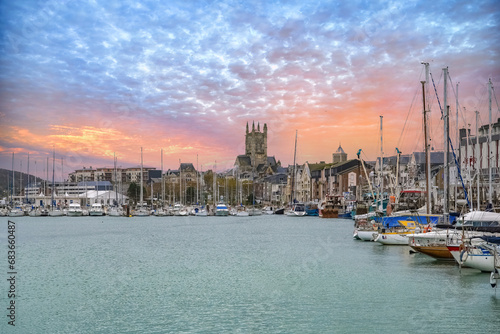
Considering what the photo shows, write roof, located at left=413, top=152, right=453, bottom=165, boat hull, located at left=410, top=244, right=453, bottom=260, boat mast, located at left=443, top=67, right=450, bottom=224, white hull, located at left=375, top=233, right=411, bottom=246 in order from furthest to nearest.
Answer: roof, located at left=413, top=152, right=453, bottom=165 < white hull, located at left=375, top=233, right=411, bottom=246 < boat mast, located at left=443, top=67, right=450, bottom=224 < boat hull, located at left=410, top=244, right=453, bottom=260

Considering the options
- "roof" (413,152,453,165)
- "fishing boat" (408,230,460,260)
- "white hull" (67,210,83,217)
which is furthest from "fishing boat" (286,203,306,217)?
"fishing boat" (408,230,460,260)

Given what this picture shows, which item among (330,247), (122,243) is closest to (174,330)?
(330,247)

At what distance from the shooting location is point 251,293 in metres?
34.8

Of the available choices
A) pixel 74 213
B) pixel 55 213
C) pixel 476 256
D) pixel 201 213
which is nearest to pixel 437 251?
pixel 476 256

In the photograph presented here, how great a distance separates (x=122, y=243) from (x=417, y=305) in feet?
166

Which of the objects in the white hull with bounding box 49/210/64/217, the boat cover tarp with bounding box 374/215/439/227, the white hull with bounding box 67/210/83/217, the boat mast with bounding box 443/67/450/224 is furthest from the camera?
the white hull with bounding box 67/210/83/217

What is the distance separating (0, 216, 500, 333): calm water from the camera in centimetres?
2702

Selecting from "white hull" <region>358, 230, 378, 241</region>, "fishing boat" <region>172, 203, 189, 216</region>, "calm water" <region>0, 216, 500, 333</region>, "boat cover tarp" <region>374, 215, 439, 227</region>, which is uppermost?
"boat cover tarp" <region>374, 215, 439, 227</region>

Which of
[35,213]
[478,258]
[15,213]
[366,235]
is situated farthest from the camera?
[35,213]

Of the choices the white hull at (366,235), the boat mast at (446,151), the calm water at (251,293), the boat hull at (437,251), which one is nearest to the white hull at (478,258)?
the calm water at (251,293)

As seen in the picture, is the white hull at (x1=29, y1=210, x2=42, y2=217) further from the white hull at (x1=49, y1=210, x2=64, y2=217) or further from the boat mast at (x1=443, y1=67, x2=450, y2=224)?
the boat mast at (x1=443, y1=67, x2=450, y2=224)

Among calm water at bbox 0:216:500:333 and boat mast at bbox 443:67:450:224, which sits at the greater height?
boat mast at bbox 443:67:450:224

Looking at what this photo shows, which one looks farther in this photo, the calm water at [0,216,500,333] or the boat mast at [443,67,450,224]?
the boat mast at [443,67,450,224]

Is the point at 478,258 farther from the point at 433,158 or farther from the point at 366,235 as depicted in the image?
the point at 433,158
